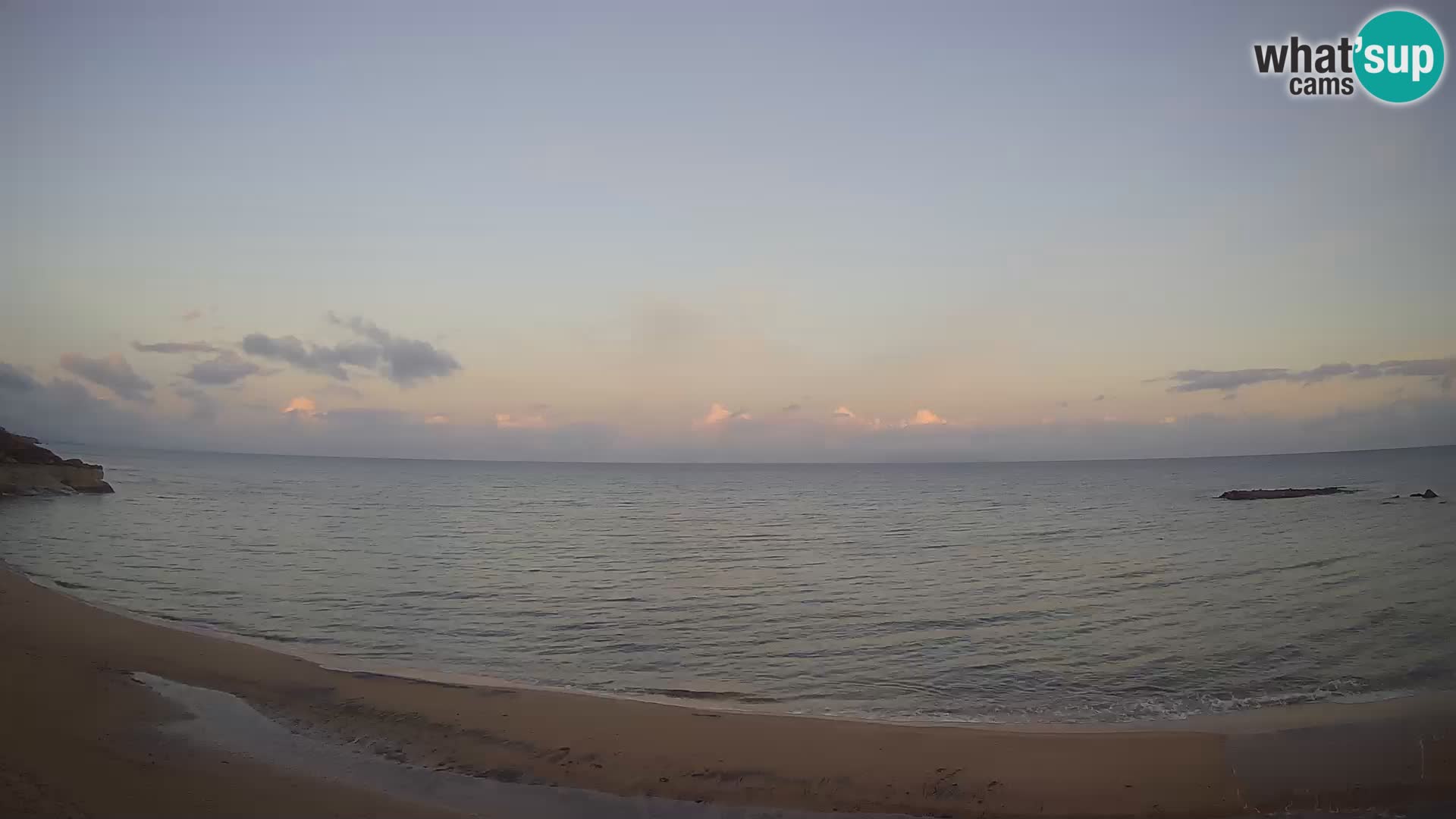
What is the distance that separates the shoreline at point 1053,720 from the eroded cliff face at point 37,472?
64711 mm

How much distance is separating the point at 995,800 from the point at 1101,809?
1.41m

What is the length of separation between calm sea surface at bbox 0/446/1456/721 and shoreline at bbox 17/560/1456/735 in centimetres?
30

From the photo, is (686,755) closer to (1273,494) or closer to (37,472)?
(37,472)

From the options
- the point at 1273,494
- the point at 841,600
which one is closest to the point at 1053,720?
the point at 841,600

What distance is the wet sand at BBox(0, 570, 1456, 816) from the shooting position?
33.7 feet

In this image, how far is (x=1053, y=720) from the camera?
46.7 feet

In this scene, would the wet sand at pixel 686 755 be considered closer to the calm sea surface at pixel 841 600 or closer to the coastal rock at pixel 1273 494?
the calm sea surface at pixel 841 600

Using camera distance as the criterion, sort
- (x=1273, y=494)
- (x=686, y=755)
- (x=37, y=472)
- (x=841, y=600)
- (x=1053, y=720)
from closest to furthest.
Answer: (x=686, y=755)
(x=1053, y=720)
(x=841, y=600)
(x=37, y=472)
(x=1273, y=494)

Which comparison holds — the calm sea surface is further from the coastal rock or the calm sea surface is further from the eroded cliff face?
the coastal rock

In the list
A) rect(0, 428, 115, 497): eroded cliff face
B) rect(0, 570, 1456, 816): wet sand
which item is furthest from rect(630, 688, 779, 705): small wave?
rect(0, 428, 115, 497): eroded cliff face

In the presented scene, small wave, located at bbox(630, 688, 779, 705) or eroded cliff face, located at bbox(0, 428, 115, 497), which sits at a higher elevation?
eroded cliff face, located at bbox(0, 428, 115, 497)

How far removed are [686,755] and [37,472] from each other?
261 ft

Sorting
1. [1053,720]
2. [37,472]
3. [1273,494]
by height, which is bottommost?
[1053,720]

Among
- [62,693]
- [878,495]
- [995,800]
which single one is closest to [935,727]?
[995,800]
